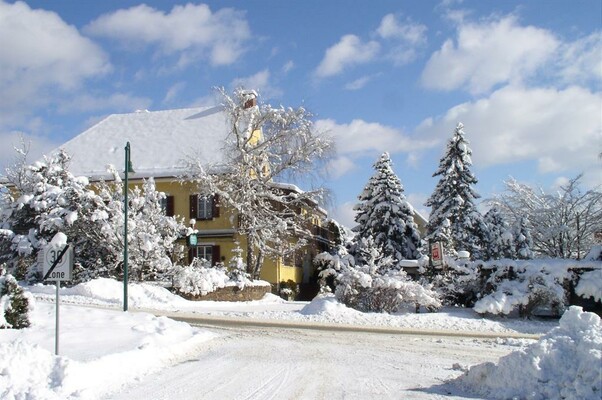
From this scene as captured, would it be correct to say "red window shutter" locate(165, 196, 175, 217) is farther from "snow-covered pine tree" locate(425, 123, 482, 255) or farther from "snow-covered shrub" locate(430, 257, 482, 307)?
"snow-covered shrub" locate(430, 257, 482, 307)

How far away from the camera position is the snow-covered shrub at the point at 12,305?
524 inches

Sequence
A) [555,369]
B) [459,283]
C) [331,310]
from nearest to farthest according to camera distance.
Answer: [555,369] < [331,310] < [459,283]

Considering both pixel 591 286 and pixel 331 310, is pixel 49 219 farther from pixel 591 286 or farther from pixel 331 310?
pixel 591 286

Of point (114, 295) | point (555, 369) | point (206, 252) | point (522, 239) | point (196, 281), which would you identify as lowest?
point (555, 369)

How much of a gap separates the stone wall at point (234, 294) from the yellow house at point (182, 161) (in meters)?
5.28

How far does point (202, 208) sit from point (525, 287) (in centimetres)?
2102

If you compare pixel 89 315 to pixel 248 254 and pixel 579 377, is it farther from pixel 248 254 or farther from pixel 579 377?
pixel 248 254

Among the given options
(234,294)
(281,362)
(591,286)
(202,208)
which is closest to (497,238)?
(202,208)

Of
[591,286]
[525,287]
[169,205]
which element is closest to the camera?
[591,286]

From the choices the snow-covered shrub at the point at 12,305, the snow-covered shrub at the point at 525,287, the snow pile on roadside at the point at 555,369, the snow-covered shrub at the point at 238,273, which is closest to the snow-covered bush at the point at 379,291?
the snow-covered shrub at the point at 525,287

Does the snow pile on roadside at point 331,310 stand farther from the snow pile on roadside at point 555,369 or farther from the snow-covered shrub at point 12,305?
the snow pile on roadside at point 555,369

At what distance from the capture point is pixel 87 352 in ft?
38.4

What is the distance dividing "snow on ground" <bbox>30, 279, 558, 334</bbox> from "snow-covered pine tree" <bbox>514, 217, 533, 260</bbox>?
15531mm

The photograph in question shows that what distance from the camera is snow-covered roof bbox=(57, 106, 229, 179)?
37.8 meters
